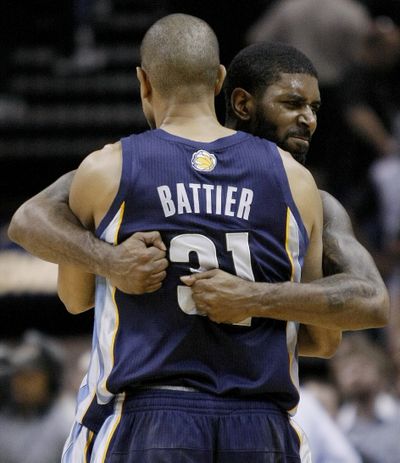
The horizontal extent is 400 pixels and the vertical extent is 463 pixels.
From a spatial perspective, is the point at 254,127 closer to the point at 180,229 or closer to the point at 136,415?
the point at 180,229

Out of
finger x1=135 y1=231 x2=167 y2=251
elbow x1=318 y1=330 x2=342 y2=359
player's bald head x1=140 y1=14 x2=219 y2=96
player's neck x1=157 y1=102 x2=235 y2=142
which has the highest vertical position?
player's bald head x1=140 y1=14 x2=219 y2=96

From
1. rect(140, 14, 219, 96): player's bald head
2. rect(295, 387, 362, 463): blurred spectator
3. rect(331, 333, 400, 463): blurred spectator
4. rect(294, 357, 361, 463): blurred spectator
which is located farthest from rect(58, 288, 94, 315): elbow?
rect(331, 333, 400, 463): blurred spectator

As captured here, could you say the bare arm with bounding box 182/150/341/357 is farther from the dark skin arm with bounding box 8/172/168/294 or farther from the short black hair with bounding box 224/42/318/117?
the short black hair with bounding box 224/42/318/117

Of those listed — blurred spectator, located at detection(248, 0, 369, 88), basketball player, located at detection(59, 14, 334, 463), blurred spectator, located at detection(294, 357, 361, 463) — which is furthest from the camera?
blurred spectator, located at detection(248, 0, 369, 88)

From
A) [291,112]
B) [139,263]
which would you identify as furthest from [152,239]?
[291,112]

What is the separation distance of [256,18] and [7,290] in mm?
4485

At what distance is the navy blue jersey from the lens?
405cm

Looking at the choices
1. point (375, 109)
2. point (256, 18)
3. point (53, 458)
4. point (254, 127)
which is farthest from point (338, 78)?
point (254, 127)

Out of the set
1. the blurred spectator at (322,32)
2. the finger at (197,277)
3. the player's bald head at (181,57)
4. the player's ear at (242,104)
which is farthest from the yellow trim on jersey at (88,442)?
the blurred spectator at (322,32)

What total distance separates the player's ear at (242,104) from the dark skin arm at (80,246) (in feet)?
2.43

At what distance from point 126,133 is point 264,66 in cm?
683

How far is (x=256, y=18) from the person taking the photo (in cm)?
1302

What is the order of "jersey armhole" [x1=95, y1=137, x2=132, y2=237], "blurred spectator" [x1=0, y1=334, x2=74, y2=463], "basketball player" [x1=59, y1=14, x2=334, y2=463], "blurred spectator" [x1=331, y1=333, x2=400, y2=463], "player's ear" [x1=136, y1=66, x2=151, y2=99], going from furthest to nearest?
"blurred spectator" [x1=0, y1=334, x2=74, y2=463]
"blurred spectator" [x1=331, y1=333, x2=400, y2=463]
"player's ear" [x1=136, y1=66, x2=151, y2=99]
"jersey armhole" [x1=95, y1=137, x2=132, y2=237]
"basketball player" [x1=59, y1=14, x2=334, y2=463]

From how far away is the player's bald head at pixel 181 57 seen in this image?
432 centimetres
